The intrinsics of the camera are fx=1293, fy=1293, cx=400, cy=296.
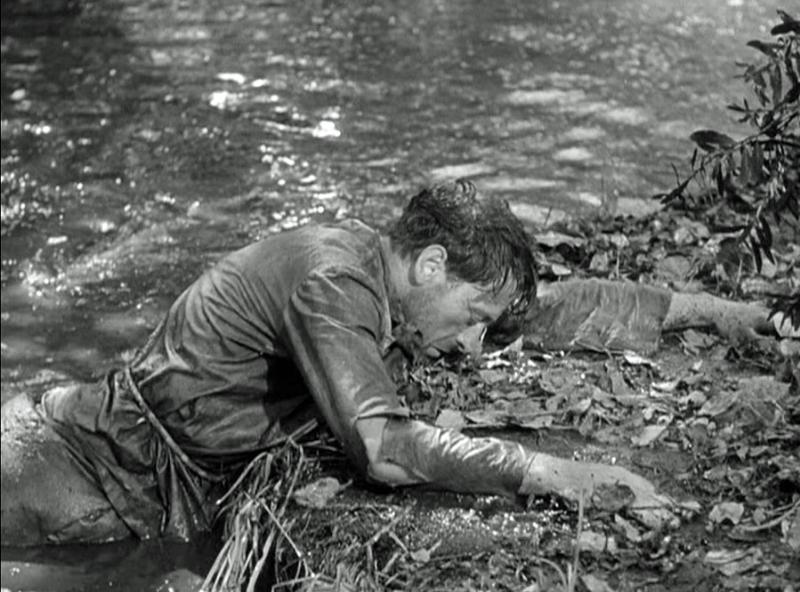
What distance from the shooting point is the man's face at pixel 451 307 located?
491cm

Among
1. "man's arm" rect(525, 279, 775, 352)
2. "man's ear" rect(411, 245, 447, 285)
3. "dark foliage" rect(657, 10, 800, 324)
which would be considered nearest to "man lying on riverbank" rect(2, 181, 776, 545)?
"man's ear" rect(411, 245, 447, 285)

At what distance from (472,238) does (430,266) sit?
0.63 ft

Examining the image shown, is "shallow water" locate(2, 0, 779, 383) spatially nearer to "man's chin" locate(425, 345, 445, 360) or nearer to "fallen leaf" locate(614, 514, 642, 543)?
"man's chin" locate(425, 345, 445, 360)

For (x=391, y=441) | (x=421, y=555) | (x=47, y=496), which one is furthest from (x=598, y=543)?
(x=47, y=496)

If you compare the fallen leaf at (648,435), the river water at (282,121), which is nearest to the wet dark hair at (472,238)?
the fallen leaf at (648,435)

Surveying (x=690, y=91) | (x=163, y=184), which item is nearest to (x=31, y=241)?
(x=163, y=184)

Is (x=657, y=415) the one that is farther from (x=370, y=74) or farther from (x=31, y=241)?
(x=370, y=74)

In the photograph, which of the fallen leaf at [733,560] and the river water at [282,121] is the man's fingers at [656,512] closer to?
the fallen leaf at [733,560]

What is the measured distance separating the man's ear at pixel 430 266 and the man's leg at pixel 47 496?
62.9 inches

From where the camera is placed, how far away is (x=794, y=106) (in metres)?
4.07

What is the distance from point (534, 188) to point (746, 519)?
4.99m

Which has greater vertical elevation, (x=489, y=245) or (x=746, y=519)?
(x=489, y=245)

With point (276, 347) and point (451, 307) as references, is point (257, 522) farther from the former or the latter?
point (451, 307)

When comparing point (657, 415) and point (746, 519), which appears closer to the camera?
point (746, 519)
